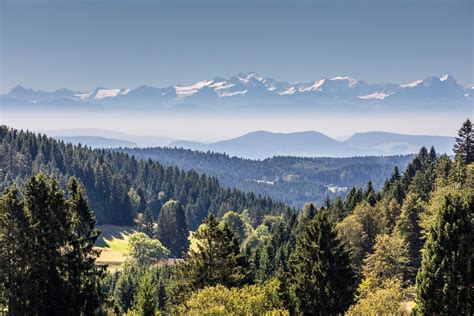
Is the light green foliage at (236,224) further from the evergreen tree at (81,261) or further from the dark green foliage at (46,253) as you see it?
the dark green foliage at (46,253)

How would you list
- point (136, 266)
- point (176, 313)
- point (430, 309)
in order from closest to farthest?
point (430, 309) → point (176, 313) → point (136, 266)

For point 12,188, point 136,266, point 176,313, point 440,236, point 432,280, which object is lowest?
point 136,266

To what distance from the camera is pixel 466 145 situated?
8700cm

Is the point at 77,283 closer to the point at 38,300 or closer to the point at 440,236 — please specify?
the point at 38,300

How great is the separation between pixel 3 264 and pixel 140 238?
298ft

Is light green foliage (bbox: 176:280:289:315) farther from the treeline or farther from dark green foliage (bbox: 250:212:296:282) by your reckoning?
dark green foliage (bbox: 250:212:296:282)

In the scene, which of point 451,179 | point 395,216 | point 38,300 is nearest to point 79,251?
point 38,300

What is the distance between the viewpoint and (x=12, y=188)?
37.4m

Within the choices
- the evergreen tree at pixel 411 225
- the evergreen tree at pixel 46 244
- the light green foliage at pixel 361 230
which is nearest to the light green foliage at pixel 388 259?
the evergreen tree at pixel 411 225

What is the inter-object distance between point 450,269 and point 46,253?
29.2 meters

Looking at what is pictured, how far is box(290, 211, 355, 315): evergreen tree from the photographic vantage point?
4269cm

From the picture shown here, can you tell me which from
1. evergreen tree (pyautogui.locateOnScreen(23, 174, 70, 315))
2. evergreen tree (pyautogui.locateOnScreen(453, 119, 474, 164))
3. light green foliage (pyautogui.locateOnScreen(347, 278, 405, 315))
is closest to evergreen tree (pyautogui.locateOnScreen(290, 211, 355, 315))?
light green foliage (pyautogui.locateOnScreen(347, 278, 405, 315))

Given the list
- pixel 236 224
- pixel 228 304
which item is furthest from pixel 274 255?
pixel 236 224

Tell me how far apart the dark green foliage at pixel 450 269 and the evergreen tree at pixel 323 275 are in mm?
7874
